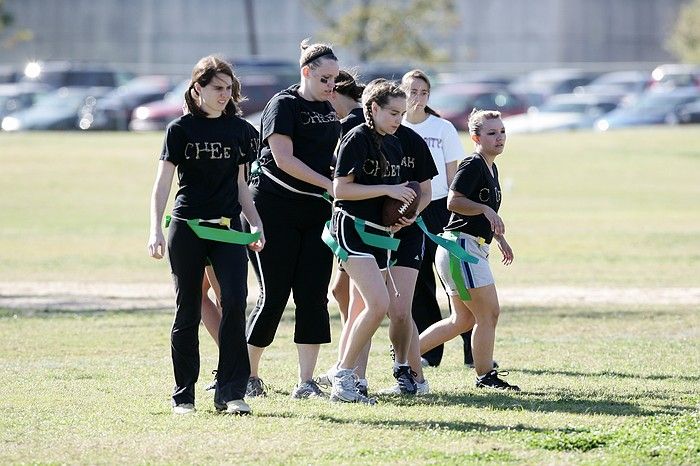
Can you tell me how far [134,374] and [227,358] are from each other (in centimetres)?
187

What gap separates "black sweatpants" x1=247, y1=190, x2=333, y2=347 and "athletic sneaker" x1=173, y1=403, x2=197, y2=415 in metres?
0.88

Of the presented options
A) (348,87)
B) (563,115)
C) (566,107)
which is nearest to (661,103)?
(566,107)

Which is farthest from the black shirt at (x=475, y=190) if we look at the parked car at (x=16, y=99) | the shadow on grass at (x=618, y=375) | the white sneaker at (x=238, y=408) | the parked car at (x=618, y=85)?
the parked car at (x=618, y=85)

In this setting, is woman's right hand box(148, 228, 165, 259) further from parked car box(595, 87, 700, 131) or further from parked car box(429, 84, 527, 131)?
parked car box(595, 87, 700, 131)

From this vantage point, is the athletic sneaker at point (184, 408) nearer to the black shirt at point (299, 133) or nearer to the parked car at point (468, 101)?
the black shirt at point (299, 133)

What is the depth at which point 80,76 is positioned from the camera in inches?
1832

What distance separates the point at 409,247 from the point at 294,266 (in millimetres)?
694

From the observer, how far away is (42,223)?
22.8 m

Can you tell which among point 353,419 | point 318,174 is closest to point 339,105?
point 318,174

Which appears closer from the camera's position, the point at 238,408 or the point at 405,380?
the point at 238,408

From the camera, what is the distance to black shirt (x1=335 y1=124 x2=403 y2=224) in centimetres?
743

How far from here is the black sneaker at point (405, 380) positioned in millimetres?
7977

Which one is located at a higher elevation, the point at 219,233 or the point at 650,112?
the point at 650,112

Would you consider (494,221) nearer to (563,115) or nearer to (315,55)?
(315,55)
